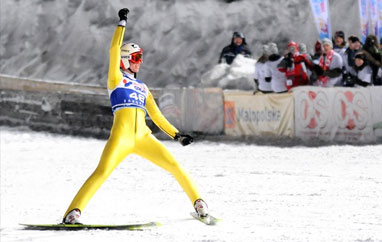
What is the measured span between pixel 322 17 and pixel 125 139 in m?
12.8

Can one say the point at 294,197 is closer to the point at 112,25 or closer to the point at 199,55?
the point at 199,55

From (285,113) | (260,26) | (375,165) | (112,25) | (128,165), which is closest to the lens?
(375,165)

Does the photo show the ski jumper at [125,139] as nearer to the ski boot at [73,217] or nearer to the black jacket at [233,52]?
the ski boot at [73,217]

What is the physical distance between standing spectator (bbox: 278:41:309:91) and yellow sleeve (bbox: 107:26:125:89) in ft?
32.8

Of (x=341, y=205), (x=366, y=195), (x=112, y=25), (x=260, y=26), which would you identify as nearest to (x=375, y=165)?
(x=366, y=195)

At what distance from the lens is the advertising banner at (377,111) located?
16.0m

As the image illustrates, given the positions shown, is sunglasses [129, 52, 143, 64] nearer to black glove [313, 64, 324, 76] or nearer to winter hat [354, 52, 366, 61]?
winter hat [354, 52, 366, 61]

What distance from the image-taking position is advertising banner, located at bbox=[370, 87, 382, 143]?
15969mm

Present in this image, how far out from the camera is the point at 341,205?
30.6 feet

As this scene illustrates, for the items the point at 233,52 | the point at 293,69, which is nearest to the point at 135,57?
the point at 293,69

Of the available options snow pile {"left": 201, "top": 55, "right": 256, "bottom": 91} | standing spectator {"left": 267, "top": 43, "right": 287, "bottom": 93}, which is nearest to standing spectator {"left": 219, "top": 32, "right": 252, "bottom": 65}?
snow pile {"left": 201, "top": 55, "right": 256, "bottom": 91}

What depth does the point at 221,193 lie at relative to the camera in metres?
11.0

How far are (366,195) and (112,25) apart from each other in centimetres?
2071

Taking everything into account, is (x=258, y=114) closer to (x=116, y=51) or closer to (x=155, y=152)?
(x=155, y=152)
